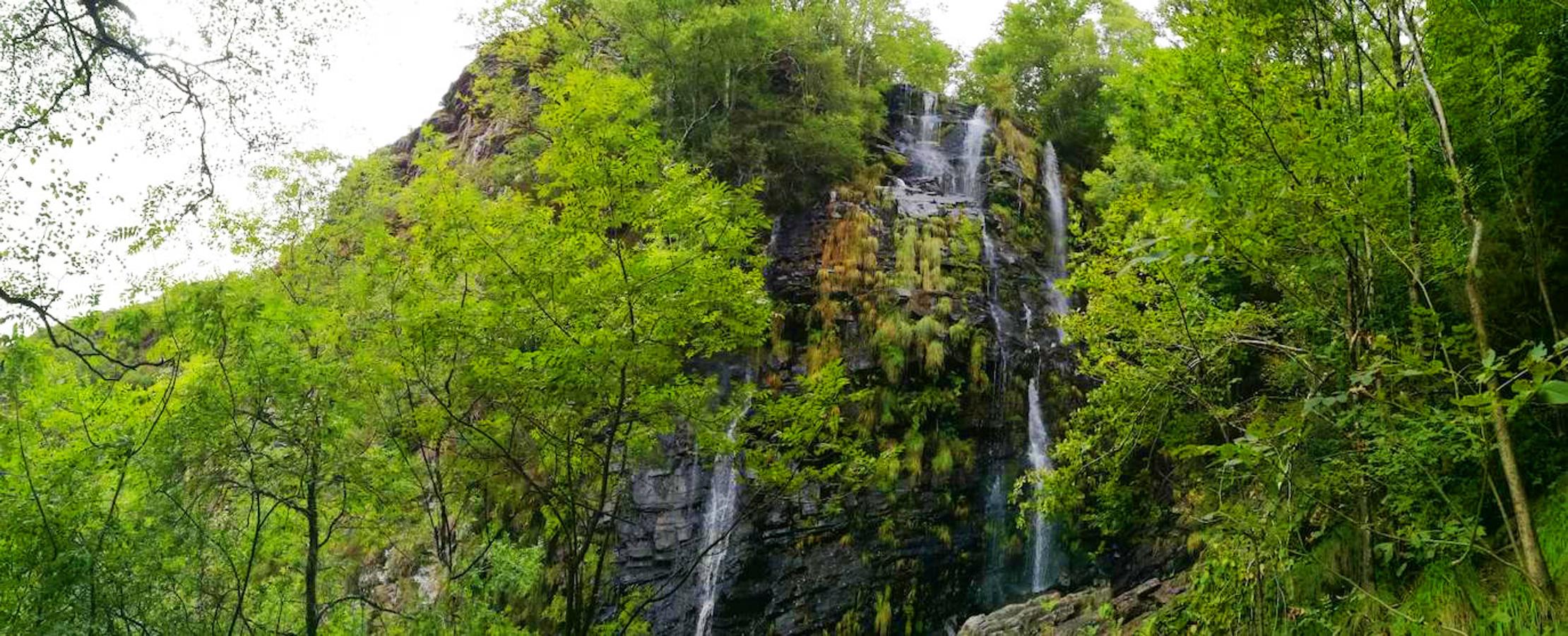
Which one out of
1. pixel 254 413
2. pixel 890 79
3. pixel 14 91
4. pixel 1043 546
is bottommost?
pixel 1043 546

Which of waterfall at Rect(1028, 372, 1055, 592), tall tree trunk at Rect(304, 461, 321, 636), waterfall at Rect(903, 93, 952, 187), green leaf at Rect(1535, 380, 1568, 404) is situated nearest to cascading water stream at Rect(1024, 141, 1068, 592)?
waterfall at Rect(1028, 372, 1055, 592)

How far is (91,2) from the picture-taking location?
17.2ft

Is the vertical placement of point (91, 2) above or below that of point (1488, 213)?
above

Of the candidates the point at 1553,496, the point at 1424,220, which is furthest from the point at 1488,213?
the point at 1553,496

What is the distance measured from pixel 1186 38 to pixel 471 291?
594cm

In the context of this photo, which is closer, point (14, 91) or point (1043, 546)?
point (14, 91)

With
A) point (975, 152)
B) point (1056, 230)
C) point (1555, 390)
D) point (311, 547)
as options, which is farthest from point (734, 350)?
point (975, 152)

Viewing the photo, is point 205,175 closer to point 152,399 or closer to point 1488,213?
point 152,399

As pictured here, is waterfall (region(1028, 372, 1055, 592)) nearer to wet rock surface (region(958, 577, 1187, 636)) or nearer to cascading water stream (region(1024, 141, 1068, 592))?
cascading water stream (region(1024, 141, 1068, 592))

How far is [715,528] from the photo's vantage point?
39.5 feet

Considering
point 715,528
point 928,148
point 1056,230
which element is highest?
point 928,148

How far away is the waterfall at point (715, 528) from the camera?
11.5 metres

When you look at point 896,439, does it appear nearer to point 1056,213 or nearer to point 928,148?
point 1056,213

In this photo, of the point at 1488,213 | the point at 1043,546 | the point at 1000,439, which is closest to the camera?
the point at 1488,213
